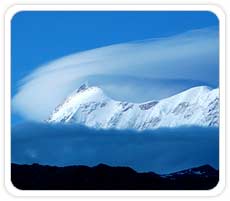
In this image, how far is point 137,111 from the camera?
4887mm

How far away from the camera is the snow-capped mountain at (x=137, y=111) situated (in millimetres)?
4887

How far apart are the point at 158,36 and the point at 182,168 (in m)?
0.50

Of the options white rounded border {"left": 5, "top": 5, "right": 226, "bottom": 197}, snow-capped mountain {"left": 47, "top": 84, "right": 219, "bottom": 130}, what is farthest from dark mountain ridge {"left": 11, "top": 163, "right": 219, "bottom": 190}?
snow-capped mountain {"left": 47, "top": 84, "right": 219, "bottom": 130}

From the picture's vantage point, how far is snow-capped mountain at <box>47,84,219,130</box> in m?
4.89

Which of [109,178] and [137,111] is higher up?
[137,111]

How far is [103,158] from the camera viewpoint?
16.0 feet

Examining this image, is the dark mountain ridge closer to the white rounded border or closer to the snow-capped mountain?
the white rounded border

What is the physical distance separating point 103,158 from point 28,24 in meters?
0.57
